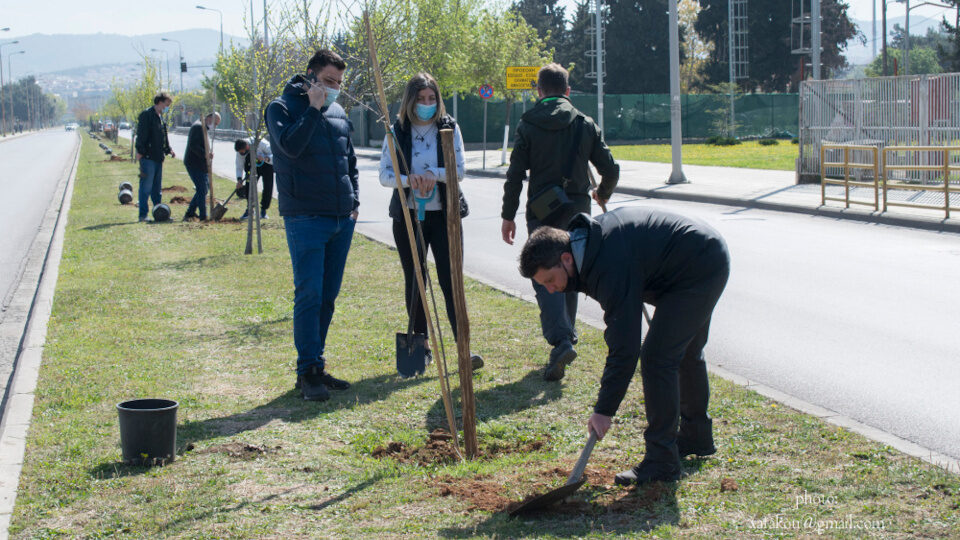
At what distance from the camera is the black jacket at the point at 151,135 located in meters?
15.3

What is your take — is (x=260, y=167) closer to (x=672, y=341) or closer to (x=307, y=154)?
(x=307, y=154)

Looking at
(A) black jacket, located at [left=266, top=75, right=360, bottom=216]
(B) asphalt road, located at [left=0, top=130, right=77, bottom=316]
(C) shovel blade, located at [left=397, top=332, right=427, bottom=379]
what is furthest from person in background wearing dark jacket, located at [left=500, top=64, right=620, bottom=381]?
(B) asphalt road, located at [left=0, top=130, right=77, bottom=316]

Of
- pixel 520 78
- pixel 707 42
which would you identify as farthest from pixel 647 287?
pixel 707 42

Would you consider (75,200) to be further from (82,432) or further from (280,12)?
(82,432)

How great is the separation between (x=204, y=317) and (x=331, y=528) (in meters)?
4.89

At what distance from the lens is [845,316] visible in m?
7.93

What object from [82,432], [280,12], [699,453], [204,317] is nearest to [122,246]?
[280,12]

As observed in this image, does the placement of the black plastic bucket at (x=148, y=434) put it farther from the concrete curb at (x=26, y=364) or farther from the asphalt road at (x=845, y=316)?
the asphalt road at (x=845, y=316)

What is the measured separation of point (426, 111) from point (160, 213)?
37.6ft

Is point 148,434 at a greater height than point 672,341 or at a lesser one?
lesser

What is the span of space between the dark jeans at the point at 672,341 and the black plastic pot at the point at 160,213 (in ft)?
44.1

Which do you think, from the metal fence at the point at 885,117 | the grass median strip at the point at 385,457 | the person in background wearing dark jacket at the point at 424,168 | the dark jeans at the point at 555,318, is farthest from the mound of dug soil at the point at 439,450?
the metal fence at the point at 885,117

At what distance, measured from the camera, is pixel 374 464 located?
4.57 meters

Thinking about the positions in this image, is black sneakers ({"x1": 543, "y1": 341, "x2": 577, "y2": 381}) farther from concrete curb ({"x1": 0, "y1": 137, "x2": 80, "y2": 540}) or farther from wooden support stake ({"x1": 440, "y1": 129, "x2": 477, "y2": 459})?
concrete curb ({"x1": 0, "y1": 137, "x2": 80, "y2": 540})
